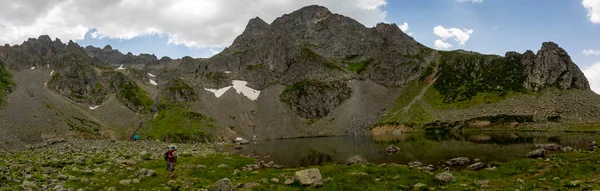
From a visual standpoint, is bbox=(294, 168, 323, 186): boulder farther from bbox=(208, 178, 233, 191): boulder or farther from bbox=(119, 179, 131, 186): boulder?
bbox=(119, 179, 131, 186): boulder

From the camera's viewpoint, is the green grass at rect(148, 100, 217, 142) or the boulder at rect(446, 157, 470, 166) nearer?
the boulder at rect(446, 157, 470, 166)

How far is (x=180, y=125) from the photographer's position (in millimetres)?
158875

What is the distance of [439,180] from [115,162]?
120 ft

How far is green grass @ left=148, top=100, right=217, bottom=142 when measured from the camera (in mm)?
143875

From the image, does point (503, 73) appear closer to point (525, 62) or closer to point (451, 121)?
point (525, 62)

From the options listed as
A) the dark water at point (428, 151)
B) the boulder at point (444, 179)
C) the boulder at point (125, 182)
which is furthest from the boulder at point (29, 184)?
the dark water at point (428, 151)

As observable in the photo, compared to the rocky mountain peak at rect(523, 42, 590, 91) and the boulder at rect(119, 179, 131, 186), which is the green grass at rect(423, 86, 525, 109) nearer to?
the rocky mountain peak at rect(523, 42, 590, 91)

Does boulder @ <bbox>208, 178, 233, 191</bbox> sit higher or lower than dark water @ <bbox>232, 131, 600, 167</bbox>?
higher

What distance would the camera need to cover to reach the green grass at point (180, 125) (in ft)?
472

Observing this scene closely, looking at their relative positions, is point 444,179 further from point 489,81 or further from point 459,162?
point 489,81

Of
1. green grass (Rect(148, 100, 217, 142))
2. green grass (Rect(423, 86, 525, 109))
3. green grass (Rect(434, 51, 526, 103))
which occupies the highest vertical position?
green grass (Rect(434, 51, 526, 103))

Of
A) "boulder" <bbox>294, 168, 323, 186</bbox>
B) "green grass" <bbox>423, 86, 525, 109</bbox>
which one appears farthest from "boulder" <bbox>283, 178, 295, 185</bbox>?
"green grass" <bbox>423, 86, 525, 109</bbox>

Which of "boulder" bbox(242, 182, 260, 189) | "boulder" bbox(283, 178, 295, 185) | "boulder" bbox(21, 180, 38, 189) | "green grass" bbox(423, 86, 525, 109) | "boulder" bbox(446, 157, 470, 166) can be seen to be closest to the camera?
"boulder" bbox(21, 180, 38, 189)

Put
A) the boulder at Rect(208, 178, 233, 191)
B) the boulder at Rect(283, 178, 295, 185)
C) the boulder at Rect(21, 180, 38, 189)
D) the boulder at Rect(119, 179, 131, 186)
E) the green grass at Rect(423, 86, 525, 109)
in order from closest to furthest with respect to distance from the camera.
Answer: the boulder at Rect(21, 180, 38, 189) < the boulder at Rect(208, 178, 233, 191) < the boulder at Rect(119, 179, 131, 186) < the boulder at Rect(283, 178, 295, 185) < the green grass at Rect(423, 86, 525, 109)
